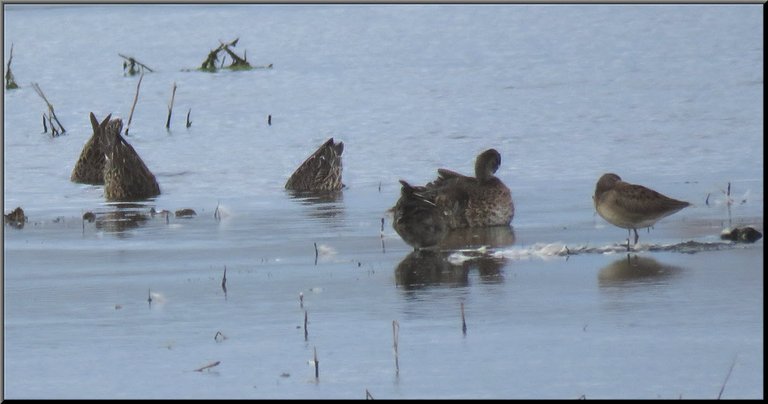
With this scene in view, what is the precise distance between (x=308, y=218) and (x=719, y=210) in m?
3.43

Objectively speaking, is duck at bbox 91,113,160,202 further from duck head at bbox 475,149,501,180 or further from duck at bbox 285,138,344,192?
duck head at bbox 475,149,501,180

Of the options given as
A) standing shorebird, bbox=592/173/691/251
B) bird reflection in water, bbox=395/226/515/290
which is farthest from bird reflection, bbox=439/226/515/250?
standing shorebird, bbox=592/173/691/251

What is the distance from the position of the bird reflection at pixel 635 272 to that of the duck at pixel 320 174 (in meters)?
5.81

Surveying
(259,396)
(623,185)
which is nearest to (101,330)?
(259,396)

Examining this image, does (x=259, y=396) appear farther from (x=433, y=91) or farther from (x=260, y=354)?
(x=433, y=91)

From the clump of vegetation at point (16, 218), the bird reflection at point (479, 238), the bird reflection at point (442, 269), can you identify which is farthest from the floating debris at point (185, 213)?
the bird reflection at point (442, 269)

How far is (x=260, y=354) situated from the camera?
27.4ft

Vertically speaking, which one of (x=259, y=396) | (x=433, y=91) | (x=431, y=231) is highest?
(x=433, y=91)

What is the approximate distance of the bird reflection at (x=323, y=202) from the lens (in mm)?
14281

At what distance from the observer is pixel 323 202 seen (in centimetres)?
1530

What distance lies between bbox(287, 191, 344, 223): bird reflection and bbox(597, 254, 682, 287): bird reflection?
358 centimetres

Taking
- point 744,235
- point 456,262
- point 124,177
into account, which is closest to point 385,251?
point 456,262

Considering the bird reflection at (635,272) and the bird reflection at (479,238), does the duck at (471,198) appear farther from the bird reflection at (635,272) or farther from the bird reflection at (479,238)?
the bird reflection at (635,272)

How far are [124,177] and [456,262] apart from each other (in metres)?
5.73
